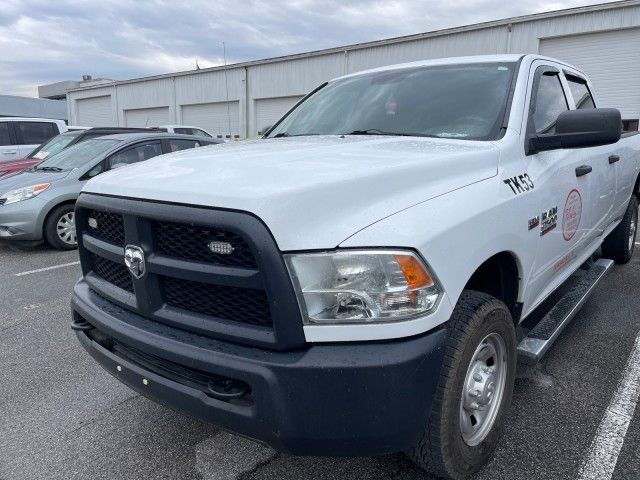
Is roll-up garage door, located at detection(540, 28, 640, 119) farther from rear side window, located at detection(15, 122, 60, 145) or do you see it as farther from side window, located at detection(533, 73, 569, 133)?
rear side window, located at detection(15, 122, 60, 145)

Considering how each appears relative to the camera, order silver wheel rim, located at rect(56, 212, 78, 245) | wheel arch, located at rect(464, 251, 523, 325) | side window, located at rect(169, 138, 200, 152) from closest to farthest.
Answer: wheel arch, located at rect(464, 251, 523, 325) → silver wheel rim, located at rect(56, 212, 78, 245) → side window, located at rect(169, 138, 200, 152)

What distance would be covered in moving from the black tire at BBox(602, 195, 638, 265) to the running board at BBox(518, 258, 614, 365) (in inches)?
53.5

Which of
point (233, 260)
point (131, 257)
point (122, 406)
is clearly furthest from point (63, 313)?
point (233, 260)

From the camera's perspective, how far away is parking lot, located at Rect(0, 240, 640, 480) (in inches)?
90.3

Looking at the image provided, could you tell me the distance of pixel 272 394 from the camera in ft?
5.37

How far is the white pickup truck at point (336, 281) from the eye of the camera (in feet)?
5.41

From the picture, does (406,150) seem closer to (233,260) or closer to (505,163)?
Answer: (505,163)

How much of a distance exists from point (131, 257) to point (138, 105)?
3218cm

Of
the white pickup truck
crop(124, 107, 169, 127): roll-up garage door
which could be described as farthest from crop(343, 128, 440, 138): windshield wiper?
crop(124, 107, 169, 127): roll-up garage door

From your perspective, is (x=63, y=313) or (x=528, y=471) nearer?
(x=528, y=471)

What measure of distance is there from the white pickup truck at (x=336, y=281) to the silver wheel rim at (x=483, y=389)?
10 mm

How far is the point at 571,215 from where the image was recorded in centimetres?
311

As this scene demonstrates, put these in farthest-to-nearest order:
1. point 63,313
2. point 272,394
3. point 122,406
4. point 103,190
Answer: point 63,313
point 122,406
point 103,190
point 272,394

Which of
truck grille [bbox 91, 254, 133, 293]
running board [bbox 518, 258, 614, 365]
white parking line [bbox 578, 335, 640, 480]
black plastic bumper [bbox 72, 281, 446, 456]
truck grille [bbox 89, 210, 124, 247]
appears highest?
truck grille [bbox 89, 210, 124, 247]
